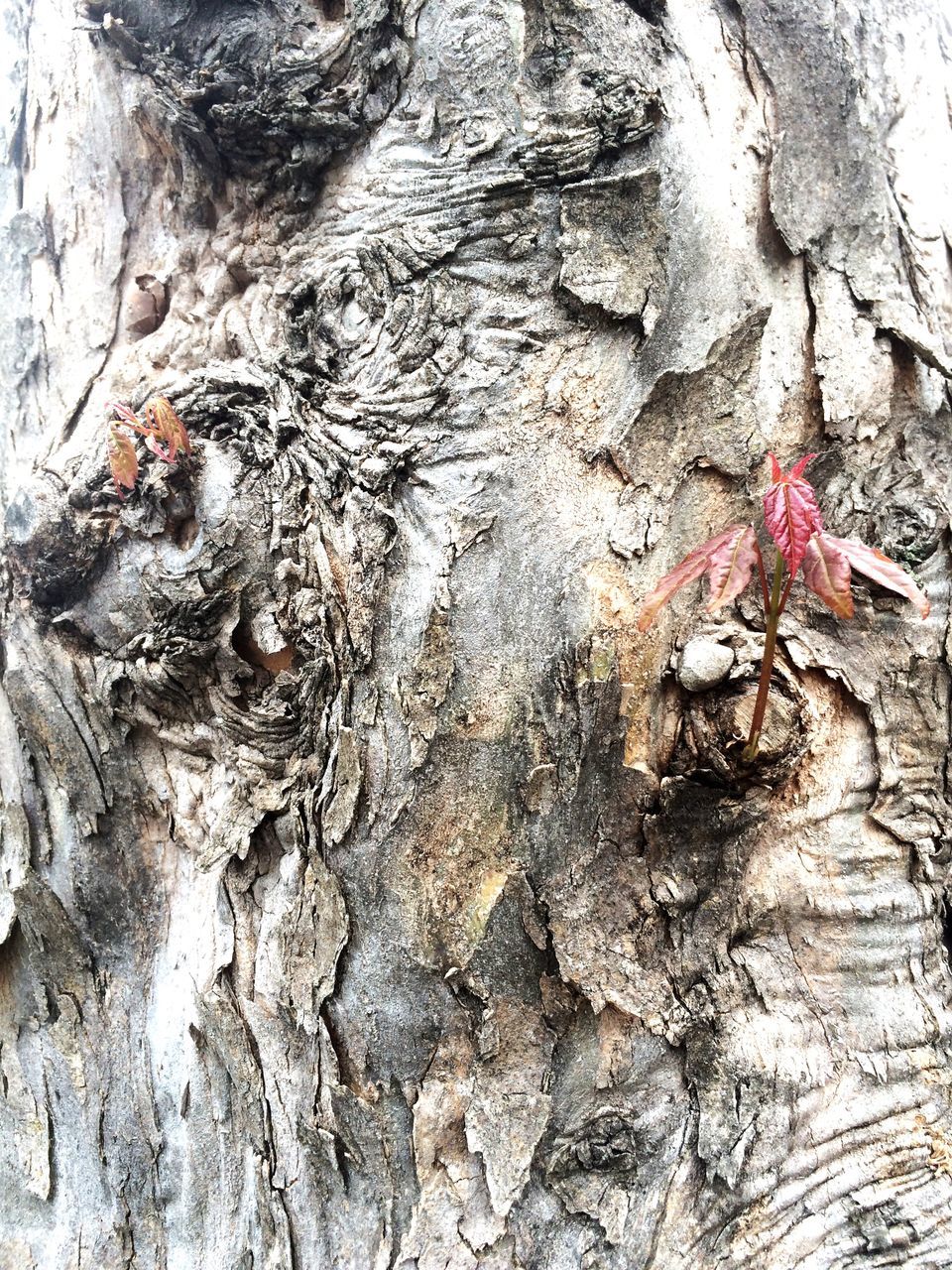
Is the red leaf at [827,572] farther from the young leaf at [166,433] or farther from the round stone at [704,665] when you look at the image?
the young leaf at [166,433]

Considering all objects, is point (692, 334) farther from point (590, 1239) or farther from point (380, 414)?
point (590, 1239)

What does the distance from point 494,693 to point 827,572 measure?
56 centimetres

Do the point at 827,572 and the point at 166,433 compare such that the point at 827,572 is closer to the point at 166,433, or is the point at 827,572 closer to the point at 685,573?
the point at 685,573

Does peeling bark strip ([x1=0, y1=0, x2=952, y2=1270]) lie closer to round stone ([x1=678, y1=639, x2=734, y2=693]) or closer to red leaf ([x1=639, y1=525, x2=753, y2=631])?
round stone ([x1=678, y1=639, x2=734, y2=693])

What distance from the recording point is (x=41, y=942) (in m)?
1.58

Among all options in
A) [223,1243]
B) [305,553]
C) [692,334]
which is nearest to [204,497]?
[305,553]

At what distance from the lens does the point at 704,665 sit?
4.30 ft

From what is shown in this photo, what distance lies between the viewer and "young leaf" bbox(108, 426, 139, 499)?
4.80 ft

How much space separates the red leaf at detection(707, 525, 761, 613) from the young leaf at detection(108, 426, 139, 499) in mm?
1054

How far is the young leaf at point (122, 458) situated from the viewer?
4.80 feet

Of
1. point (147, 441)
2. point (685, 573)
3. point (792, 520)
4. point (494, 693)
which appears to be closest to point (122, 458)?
point (147, 441)

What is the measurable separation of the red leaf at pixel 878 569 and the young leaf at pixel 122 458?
1.21m

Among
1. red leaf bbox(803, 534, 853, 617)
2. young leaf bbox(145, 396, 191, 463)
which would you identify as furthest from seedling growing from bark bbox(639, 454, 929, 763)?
young leaf bbox(145, 396, 191, 463)

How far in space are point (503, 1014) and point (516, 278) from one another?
1.29 meters
